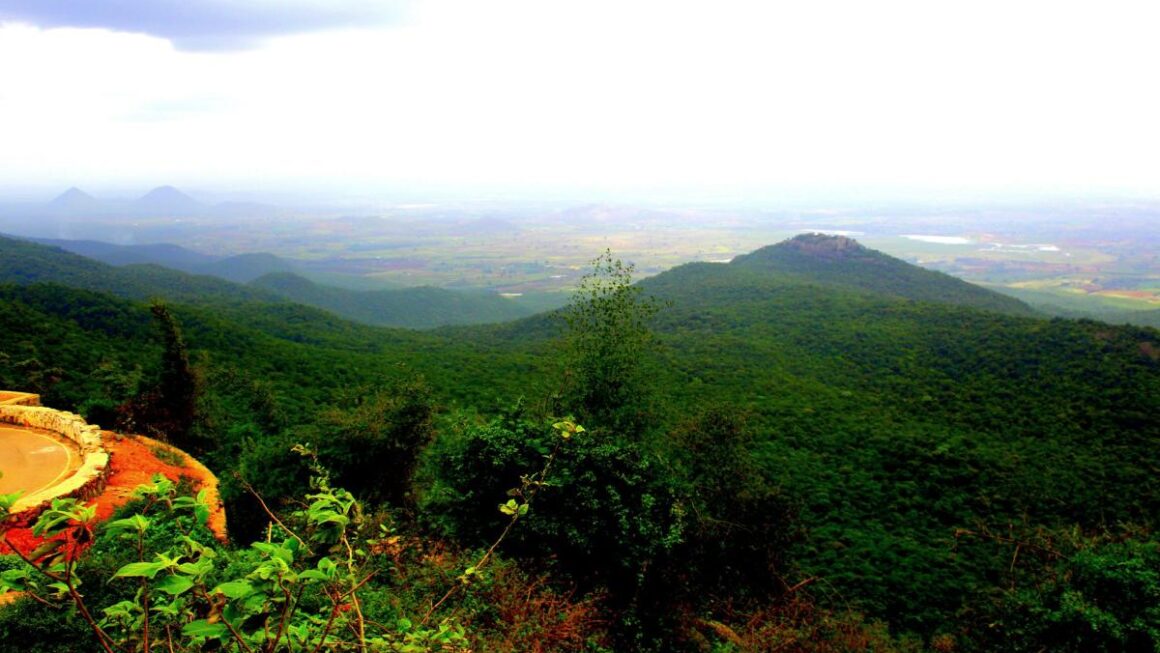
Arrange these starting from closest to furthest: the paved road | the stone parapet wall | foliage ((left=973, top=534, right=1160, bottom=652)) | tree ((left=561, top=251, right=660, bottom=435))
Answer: foliage ((left=973, top=534, right=1160, bottom=652)), the paved road, the stone parapet wall, tree ((left=561, top=251, right=660, bottom=435))

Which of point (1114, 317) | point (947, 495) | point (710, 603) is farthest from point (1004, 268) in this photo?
point (710, 603)

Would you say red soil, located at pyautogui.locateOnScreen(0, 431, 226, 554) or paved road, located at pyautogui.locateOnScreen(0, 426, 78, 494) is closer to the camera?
red soil, located at pyautogui.locateOnScreen(0, 431, 226, 554)

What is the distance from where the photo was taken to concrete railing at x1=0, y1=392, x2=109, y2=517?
8891 mm

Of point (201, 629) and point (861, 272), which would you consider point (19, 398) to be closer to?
point (201, 629)

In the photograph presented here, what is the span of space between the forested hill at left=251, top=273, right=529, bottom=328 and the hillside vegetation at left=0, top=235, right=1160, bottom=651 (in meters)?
50.4

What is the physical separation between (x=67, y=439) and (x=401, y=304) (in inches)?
2840

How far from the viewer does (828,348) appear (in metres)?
33.4

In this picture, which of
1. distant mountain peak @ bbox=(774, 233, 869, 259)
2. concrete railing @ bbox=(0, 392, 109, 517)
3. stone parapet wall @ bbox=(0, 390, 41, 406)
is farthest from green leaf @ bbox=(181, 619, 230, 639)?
distant mountain peak @ bbox=(774, 233, 869, 259)

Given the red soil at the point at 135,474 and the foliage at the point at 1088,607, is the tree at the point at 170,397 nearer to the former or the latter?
the red soil at the point at 135,474

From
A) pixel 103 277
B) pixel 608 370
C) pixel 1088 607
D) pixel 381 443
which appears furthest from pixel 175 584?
pixel 103 277

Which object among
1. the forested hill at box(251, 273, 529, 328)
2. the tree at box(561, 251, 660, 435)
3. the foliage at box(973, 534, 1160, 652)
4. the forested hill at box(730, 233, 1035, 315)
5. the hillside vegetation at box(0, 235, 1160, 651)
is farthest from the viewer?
the forested hill at box(251, 273, 529, 328)

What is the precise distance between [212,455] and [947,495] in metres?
20.9

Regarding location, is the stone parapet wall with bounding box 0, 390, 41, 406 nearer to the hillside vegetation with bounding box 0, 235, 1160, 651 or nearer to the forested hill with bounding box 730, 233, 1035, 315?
the hillside vegetation with bounding box 0, 235, 1160, 651

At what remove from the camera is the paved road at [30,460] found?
9820 millimetres
